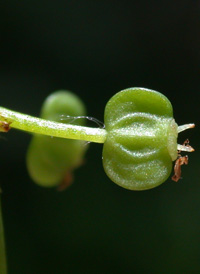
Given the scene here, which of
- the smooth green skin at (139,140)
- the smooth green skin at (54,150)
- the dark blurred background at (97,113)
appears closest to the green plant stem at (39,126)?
the smooth green skin at (139,140)

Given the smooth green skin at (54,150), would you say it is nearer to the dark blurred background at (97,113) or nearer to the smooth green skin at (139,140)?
the smooth green skin at (139,140)

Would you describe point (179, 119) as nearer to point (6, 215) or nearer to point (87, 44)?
point (87, 44)

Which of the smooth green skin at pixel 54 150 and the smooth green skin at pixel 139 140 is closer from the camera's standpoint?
the smooth green skin at pixel 139 140

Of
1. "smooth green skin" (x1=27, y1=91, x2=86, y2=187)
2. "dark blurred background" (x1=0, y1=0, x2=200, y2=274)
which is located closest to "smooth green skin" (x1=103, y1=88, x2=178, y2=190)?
"smooth green skin" (x1=27, y1=91, x2=86, y2=187)

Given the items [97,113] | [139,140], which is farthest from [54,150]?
[97,113]

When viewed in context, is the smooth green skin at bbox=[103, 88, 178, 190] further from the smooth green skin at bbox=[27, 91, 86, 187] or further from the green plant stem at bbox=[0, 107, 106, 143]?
the smooth green skin at bbox=[27, 91, 86, 187]

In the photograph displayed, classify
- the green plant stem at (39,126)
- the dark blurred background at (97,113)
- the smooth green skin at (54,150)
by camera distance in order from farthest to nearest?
the dark blurred background at (97,113) → the smooth green skin at (54,150) → the green plant stem at (39,126)

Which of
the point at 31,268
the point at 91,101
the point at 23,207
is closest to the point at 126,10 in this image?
the point at 91,101
